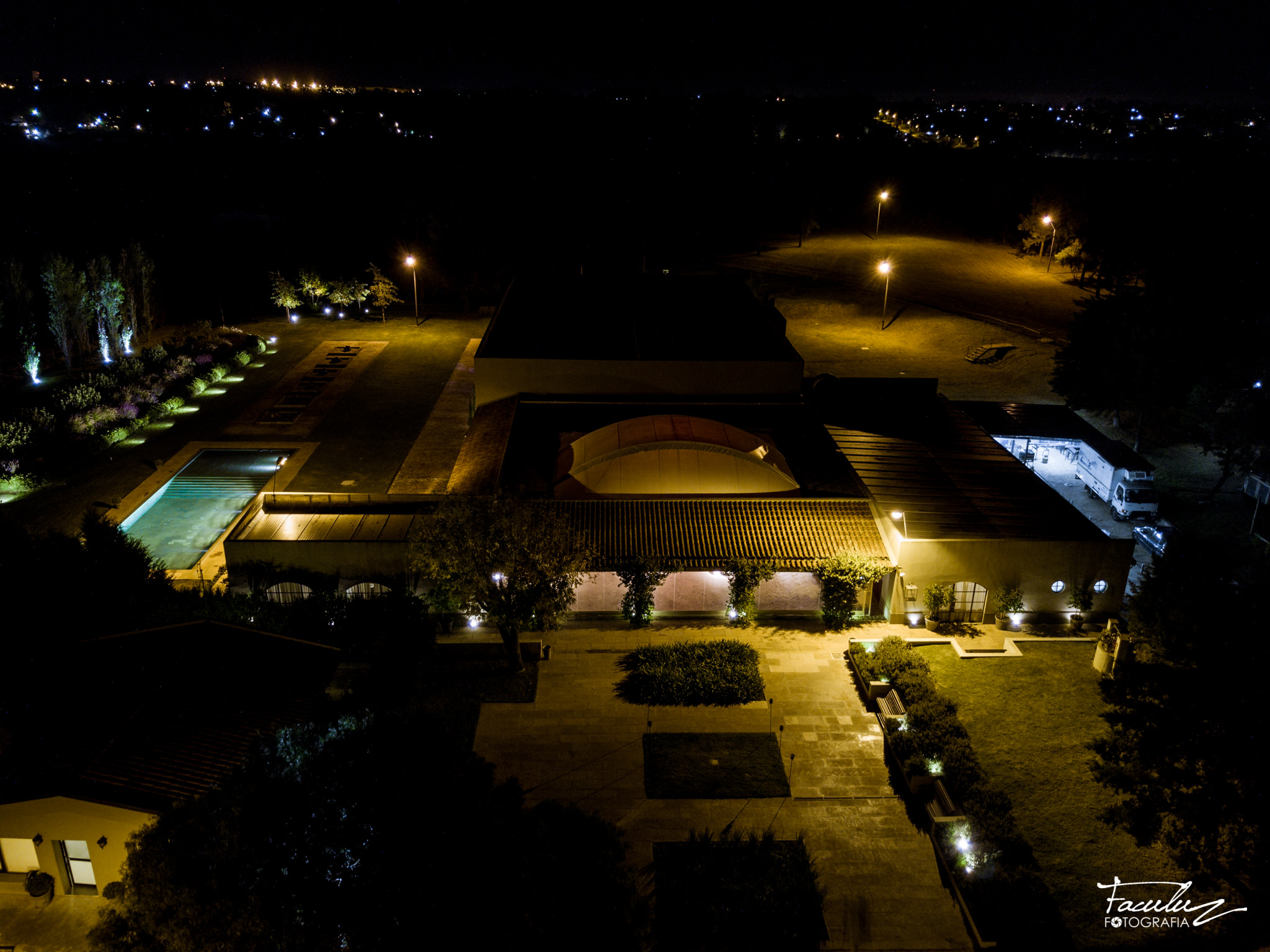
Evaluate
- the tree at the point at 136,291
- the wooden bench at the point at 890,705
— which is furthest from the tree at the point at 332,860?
the tree at the point at 136,291

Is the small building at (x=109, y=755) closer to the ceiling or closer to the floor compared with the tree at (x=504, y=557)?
closer to the floor

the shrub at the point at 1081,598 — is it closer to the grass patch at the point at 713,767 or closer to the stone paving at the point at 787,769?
the stone paving at the point at 787,769

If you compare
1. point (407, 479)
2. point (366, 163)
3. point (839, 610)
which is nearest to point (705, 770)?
point (839, 610)

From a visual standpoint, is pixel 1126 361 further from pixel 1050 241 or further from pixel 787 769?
pixel 1050 241

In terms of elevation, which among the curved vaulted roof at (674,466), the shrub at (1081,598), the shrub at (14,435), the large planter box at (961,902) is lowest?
the large planter box at (961,902)

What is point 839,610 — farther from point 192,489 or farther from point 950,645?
point 192,489

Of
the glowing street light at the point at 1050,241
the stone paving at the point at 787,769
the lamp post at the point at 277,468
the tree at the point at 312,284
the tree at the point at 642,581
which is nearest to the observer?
the stone paving at the point at 787,769
